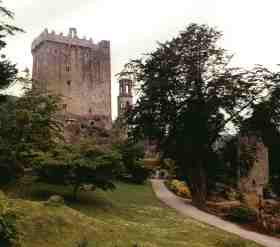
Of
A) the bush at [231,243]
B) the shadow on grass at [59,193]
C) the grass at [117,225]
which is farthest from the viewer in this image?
the shadow on grass at [59,193]

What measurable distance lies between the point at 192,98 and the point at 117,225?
42.8 ft

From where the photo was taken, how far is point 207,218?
87.4 ft

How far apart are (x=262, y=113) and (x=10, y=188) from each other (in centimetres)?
1516

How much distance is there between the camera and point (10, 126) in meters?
31.0

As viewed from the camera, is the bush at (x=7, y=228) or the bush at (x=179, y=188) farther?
the bush at (x=179, y=188)

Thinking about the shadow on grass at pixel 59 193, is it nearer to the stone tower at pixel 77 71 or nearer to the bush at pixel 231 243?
the bush at pixel 231 243

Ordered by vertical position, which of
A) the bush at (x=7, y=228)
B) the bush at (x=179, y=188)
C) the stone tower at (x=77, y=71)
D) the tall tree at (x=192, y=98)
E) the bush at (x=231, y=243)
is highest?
the stone tower at (x=77, y=71)

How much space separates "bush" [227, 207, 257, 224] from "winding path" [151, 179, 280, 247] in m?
0.76

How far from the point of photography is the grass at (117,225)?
17250 millimetres

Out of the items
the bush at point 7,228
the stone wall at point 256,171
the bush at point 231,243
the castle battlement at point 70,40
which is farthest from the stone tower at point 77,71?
the bush at point 7,228

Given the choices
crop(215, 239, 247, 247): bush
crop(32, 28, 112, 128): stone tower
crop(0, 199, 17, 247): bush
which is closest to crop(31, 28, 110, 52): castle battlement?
crop(32, 28, 112, 128): stone tower

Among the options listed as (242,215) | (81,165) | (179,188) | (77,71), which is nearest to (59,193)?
(81,165)

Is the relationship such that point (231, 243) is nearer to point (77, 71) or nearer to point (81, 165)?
point (81, 165)

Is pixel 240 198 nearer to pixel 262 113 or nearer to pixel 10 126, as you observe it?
pixel 262 113
